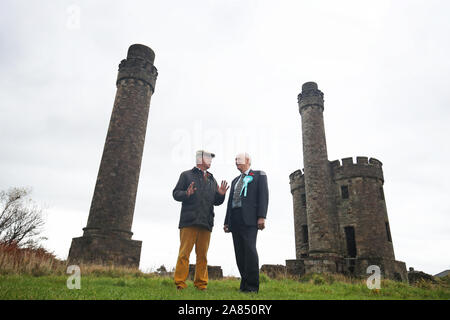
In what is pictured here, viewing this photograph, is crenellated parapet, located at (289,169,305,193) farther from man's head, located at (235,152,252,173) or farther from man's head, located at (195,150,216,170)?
man's head, located at (195,150,216,170)

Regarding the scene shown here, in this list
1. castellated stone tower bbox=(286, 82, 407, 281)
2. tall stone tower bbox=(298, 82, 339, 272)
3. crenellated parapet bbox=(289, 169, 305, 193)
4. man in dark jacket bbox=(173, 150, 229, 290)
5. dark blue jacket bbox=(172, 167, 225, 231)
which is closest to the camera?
man in dark jacket bbox=(173, 150, 229, 290)

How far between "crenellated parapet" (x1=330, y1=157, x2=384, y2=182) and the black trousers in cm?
1822

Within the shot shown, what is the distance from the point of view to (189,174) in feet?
16.8

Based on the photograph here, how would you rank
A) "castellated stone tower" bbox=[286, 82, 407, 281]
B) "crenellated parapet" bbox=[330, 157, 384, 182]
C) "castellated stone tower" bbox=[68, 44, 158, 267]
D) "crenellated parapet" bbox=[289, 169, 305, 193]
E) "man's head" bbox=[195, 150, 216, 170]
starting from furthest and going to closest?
1. "crenellated parapet" bbox=[289, 169, 305, 193]
2. "crenellated parapet" bbox=[330, 157, 384, 182]
3. "castellated stone tower" bbox=[286, 82, 407, 281]
4. "castellated stone tower" bbox=[68, 44, 158, 267]
5. "man's head" bbox=[195, 150, 216, 170]

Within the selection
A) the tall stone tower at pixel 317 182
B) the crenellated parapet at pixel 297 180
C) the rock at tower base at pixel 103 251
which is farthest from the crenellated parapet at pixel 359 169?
the rock at tower base at pixel 103 251

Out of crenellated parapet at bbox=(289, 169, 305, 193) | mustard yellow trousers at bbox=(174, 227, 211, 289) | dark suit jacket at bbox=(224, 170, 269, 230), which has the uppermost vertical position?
crenellated parapet at bbox=(289, 169, 305, 193)

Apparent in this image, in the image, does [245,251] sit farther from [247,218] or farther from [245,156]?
[245,156]

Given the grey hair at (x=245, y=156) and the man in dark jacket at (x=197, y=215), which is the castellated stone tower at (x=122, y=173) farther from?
the grey hair at (x=245, y=156)

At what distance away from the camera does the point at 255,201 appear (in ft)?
16.0

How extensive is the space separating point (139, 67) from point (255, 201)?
11.3 m

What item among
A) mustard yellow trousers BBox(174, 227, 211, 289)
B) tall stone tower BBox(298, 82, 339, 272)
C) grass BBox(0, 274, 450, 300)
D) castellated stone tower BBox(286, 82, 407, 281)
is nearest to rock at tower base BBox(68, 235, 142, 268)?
grass BBox(0, 274, 450, 300)

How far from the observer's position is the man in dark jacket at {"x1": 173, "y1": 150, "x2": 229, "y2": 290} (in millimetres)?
4586
